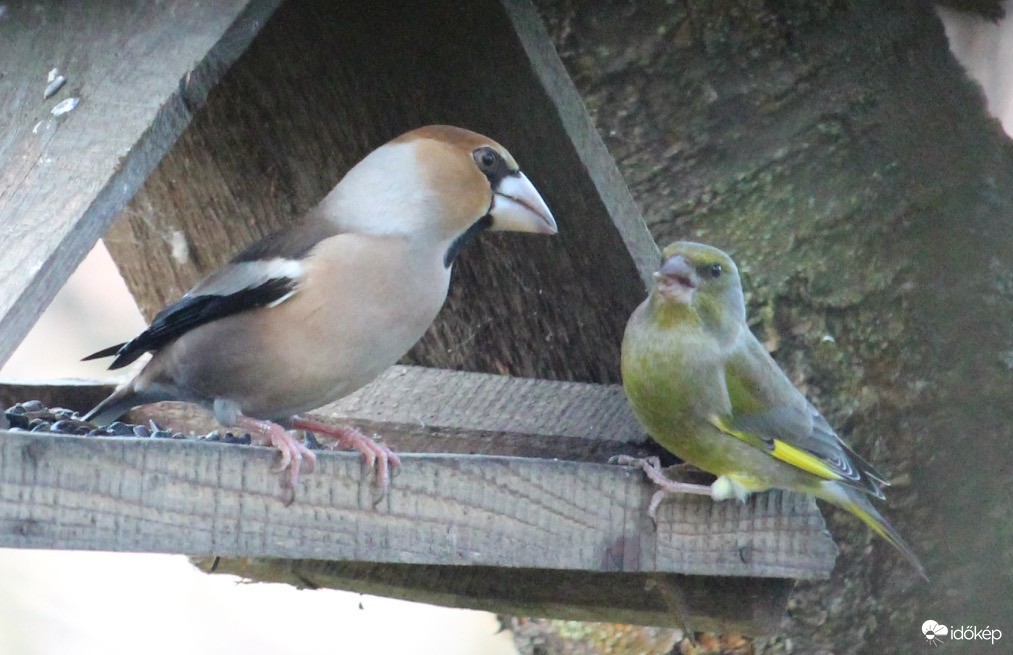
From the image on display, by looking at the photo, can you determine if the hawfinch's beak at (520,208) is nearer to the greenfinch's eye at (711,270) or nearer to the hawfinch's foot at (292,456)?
the greenfinch's eye at (711,270)

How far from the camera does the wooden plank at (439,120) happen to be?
3.17m

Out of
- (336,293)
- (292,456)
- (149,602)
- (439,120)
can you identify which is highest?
(439,120)

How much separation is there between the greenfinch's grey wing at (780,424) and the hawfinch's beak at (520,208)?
0.54 metres

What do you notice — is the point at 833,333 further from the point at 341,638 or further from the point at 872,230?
the point at 341,638

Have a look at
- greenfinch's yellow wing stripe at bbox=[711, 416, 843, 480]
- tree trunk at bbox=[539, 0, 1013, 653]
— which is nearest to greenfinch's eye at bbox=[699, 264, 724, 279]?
greenfinch's yellow wing stripe at bbox=[711, 416, 843, 480]

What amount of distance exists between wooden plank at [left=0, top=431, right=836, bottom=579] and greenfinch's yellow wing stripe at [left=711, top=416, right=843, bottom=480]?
132mm

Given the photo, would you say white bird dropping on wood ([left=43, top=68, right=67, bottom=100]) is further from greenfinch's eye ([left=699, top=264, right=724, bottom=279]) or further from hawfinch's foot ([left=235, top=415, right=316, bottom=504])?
greenfinch's eye ([left=699, top=264, right=724, bottom=279])

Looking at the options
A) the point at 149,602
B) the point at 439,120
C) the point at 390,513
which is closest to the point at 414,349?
the point at 439,120

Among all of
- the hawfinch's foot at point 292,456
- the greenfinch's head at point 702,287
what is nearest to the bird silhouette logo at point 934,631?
the greenfinch's head at point 702,287

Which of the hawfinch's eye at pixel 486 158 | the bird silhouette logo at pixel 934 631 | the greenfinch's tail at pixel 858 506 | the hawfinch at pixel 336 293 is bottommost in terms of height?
the bird silhouette logo at pixel 934 631

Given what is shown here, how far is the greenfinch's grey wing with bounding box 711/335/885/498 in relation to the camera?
3.16m

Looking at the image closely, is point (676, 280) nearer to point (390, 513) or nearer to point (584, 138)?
point (584, 138)

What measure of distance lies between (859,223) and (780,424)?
76 cm

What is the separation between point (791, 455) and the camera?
3156mm
